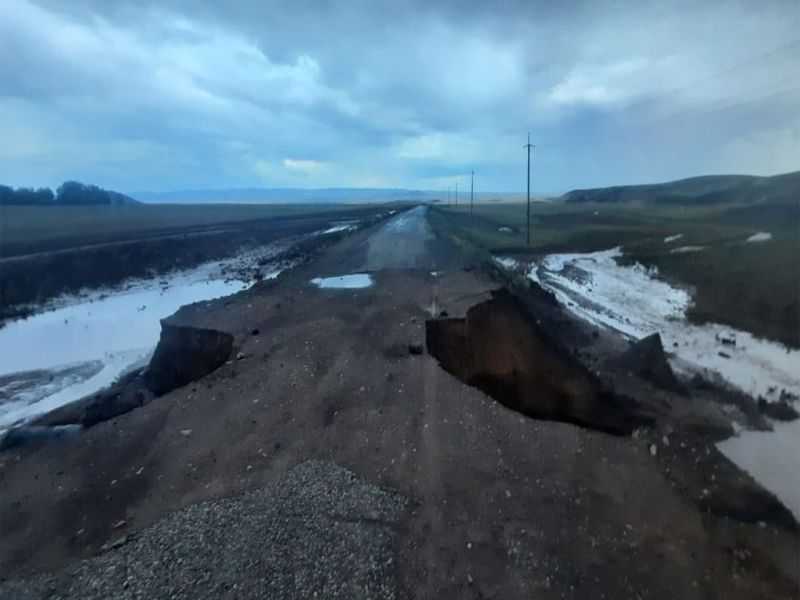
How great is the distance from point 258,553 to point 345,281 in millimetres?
14175

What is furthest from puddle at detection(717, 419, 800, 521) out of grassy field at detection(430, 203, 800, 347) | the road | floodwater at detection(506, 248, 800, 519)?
the road

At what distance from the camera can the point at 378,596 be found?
16.2 feet

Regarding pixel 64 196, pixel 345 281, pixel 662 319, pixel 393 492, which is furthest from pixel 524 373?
pixel 64 196

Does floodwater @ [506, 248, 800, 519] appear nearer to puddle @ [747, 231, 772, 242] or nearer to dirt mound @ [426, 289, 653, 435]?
dirt mound @ [426, 289, 653, 435]

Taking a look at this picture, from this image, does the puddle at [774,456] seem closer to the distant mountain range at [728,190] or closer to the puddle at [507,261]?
the distant mountain range at [728,190]

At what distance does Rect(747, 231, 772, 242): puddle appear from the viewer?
1467cm

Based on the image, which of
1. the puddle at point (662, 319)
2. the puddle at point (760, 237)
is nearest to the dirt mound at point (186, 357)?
the puddle at point (662, 319)

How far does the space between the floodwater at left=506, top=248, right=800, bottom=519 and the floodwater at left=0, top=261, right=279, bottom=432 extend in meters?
15.1

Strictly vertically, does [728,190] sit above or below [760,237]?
above

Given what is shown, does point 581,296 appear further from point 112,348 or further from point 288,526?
point 288,526

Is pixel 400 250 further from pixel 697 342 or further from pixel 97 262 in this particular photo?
pixel 97 262

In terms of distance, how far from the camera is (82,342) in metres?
18.3

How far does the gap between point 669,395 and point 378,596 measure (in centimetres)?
1029

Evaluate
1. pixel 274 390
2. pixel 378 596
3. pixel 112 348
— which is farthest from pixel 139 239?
pixel 378 596
